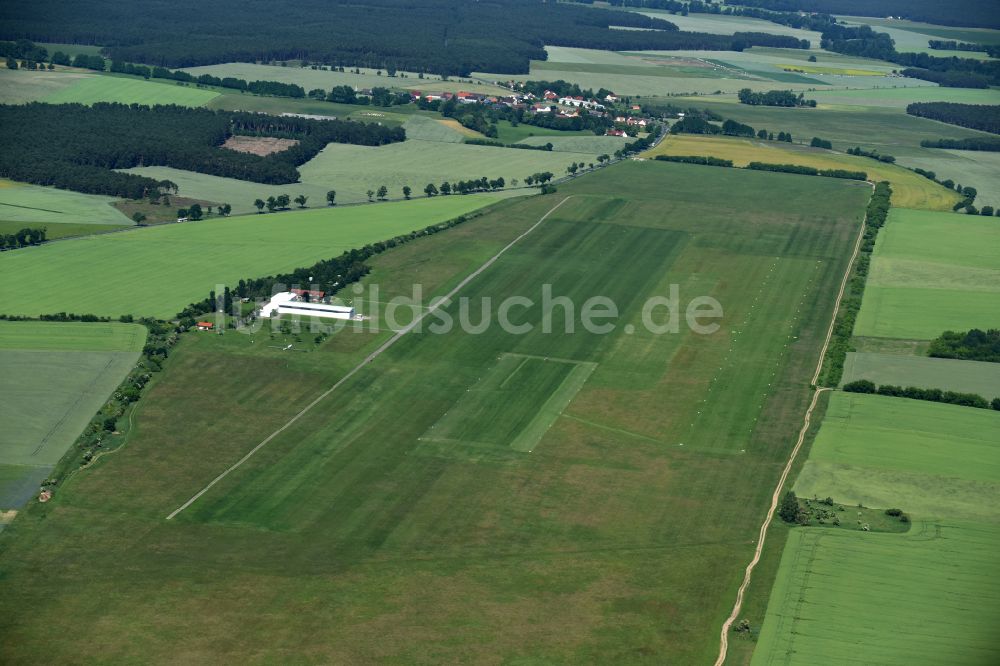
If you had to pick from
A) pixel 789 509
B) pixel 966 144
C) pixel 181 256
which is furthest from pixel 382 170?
pixel 789 509

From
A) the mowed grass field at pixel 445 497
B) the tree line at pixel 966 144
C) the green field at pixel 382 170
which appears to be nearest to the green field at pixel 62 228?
the green field at pixel 382 170

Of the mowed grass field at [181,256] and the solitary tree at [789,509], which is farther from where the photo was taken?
the mowed grass field at [181,256]

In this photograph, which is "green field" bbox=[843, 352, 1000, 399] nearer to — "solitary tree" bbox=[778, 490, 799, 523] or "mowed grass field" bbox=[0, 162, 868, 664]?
"mowed grass field" bbox=[0, 162, 868, 664]

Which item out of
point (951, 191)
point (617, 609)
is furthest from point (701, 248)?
point (617, 609)

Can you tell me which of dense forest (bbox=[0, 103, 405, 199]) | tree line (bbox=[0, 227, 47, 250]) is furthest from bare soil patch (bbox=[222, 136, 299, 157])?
tree line (bbox=[0, 227, 47, 250])

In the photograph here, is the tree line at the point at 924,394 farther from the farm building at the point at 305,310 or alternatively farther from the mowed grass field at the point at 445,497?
the farm building at the point at 305,310

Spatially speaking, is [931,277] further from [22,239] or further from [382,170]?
[22,239]
